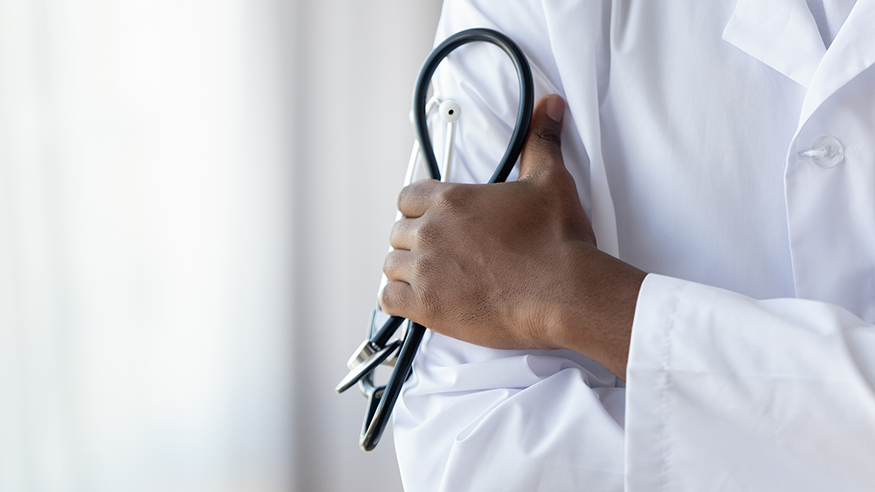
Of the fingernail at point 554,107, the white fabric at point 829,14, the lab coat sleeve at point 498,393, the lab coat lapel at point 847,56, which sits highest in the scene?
the white fabric at point 829,14

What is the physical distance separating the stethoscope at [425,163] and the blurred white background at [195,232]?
47 cm

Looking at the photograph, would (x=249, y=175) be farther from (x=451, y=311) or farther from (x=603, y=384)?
(x=603, y=384)

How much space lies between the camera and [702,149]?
24.4 inches

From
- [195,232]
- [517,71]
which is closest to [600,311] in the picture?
[517,71]

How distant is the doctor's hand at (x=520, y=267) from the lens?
51cm

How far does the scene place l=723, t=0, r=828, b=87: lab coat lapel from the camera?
58 centimetres

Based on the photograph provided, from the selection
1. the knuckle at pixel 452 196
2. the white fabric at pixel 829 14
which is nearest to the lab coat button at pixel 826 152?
the white fabric at pixel 829 14

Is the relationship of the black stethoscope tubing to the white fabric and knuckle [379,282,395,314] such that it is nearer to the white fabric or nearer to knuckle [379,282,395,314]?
knuckle [379,282,395,314]

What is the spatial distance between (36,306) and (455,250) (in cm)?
70

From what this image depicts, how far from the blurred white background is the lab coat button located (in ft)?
2.94

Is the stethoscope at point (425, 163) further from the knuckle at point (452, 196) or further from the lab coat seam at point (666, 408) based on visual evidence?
the lab coat seam at point (666, 408)

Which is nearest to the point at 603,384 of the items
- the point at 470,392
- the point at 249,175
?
the point at 470,392

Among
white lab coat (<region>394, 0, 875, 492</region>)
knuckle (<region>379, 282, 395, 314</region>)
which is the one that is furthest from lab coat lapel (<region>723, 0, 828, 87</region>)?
knuckle (<region>379, 282, 395, 314</region>)

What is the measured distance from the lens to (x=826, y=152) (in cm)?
56
